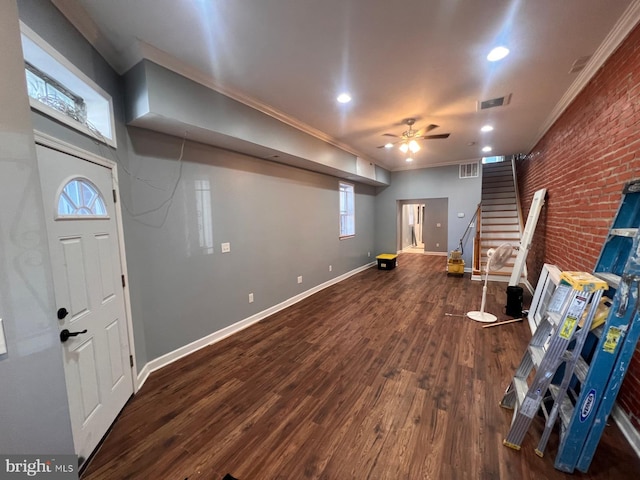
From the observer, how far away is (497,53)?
211 centimetres

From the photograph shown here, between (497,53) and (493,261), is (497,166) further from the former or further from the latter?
(497,53)

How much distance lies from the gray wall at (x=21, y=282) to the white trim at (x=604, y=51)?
3.51m

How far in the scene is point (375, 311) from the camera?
410 cm

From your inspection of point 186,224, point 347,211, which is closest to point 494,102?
point 347,211

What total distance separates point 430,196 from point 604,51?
503cm

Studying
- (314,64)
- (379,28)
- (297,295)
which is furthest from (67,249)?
(297,295)

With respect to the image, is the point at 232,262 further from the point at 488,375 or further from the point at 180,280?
the point at 488,375

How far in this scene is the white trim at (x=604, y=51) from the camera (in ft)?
5.69

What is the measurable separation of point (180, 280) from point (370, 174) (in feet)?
16.0

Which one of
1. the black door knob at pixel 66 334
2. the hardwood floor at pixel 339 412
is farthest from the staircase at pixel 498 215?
the black door knob at pixel 66 334

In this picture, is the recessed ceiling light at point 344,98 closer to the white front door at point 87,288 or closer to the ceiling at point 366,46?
the ceiling at point 366,46

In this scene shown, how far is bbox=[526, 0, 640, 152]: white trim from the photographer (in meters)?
1.74

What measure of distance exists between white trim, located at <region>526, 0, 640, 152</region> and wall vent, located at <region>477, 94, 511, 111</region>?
1.87 feet

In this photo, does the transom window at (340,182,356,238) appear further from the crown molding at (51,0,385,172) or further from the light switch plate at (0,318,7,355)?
the light switch plate at (0,318,7,355)
